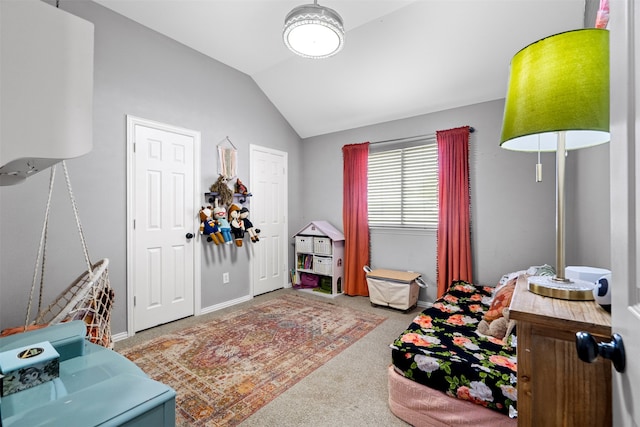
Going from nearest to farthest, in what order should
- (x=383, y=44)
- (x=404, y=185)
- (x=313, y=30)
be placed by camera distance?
(x=313, y=30), (x=383, y=44), (x=404, y=185)

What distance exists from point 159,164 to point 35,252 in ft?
4.04

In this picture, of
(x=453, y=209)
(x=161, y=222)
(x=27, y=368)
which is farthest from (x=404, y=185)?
(x=27, y=368)

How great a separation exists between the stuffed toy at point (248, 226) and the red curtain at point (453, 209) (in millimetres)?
2279

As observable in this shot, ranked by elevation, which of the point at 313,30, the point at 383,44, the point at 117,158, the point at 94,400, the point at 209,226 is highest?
the point at 383,44

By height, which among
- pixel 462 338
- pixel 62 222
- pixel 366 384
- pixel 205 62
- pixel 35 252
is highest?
pixel 205 62

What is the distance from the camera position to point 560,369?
79cm

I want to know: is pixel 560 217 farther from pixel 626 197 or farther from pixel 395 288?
pixel 395 288

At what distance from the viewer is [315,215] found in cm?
462

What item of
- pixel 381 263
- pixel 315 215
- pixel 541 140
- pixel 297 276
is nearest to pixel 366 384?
pixel 541 140

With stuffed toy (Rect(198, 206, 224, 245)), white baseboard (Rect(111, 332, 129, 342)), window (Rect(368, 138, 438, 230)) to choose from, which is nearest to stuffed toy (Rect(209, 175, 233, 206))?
stuffed toy (Rect(198, 206, 224, 245))

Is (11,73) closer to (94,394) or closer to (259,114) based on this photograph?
Answer: (94,394)

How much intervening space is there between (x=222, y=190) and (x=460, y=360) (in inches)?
114

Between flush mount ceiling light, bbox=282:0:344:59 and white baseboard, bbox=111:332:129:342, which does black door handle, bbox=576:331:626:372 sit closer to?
flush mount ceiling light, bbox=282:0:344:59

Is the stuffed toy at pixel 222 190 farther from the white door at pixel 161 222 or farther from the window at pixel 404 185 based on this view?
the window at pixel 404 185
